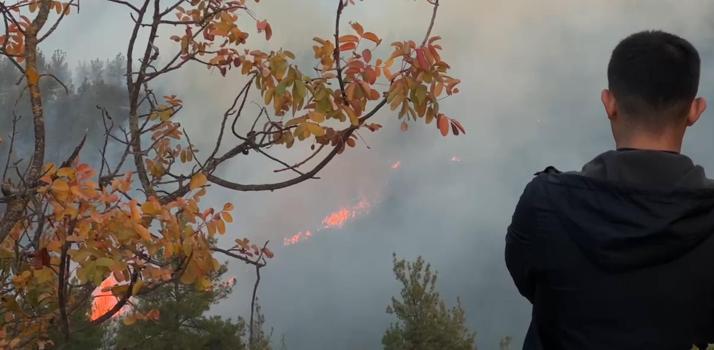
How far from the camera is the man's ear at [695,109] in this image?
1380mm

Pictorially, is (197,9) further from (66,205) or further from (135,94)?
(66,205)

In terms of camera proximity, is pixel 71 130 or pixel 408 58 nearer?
pixel 408 58

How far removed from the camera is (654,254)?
1215 mm

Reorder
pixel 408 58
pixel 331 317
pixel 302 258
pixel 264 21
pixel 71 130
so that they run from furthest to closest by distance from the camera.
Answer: pixel 302 258 < pixel 331 317 < pixel 71 130 < pixel 264 21 < pixel 408 58

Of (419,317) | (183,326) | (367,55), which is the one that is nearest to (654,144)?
(367,55)

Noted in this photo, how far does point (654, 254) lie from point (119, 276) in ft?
6.02

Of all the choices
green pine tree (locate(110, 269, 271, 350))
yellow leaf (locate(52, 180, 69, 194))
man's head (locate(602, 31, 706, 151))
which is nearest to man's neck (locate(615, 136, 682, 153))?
man's head (locate(602, 31, 706, 151))

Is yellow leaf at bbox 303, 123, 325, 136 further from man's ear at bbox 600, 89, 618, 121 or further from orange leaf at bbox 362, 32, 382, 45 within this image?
man's ear at bbox 600, 89, 618, 121

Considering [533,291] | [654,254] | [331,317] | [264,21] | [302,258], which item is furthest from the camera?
[302,258]

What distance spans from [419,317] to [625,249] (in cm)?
1425

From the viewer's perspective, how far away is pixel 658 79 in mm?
1348

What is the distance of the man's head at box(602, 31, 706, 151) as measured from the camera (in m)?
1.34

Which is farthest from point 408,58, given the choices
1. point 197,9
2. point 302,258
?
point 302,258

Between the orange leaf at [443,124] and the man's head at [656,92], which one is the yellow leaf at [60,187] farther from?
the man's head at [656,92]
